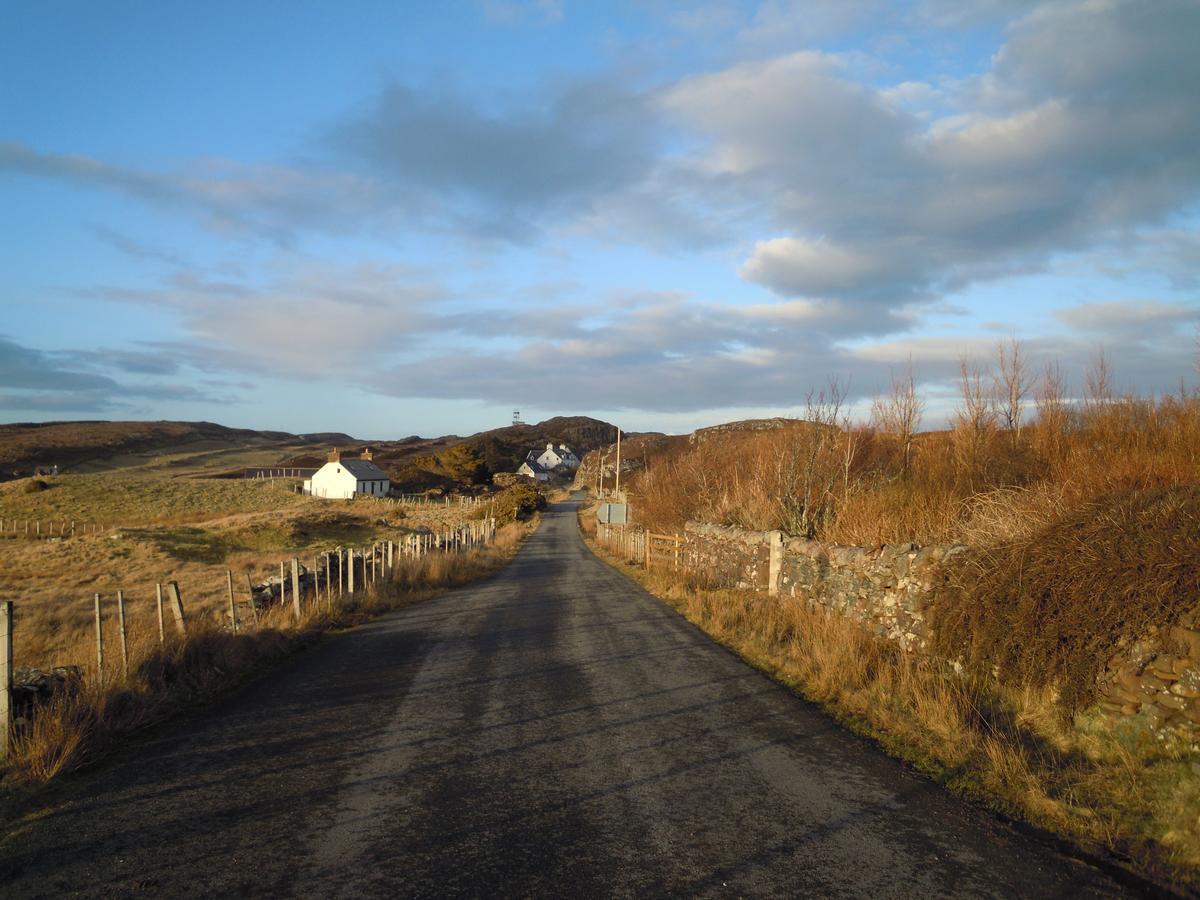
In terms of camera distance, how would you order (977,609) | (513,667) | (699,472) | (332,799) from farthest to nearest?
(699,472) → (513,667) → (977,609) → (332,799)

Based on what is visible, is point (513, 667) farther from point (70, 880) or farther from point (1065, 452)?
point (1065, 452)

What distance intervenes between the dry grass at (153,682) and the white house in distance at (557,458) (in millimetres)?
131998

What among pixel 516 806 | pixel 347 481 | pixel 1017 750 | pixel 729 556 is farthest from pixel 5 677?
pixel 347 481

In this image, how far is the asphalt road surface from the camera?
4.12 meters

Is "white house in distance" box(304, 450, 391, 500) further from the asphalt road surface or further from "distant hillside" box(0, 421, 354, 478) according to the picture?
the asphalt road surface

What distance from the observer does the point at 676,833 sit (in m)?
4.75

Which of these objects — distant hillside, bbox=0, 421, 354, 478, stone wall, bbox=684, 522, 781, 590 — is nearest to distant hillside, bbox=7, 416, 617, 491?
distant hillside, bbox=0, 421, 354, 478

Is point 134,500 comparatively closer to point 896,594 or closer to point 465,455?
point 465,455

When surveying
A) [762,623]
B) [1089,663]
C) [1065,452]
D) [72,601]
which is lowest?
[72,601]

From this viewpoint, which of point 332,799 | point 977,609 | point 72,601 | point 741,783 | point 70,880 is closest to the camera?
point 70,880

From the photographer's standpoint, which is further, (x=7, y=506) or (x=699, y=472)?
(x=7, y=506)

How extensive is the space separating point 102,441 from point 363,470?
67922 mm

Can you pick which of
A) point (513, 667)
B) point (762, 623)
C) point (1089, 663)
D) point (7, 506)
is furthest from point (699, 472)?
point (7, 506)

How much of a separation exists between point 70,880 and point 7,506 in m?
70.1
